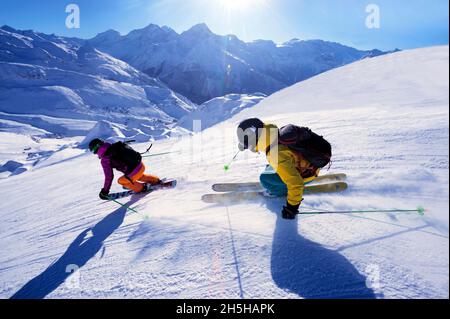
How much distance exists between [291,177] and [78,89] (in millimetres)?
132120

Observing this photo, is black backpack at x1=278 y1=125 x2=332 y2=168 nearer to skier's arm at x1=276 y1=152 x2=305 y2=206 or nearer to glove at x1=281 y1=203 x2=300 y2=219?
skier's arm at x1=276 y1=152 x2=305 y2=206

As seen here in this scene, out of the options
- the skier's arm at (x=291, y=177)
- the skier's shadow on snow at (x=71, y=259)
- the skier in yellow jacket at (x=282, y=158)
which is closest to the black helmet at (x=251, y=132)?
the skier in yellow jacket at (x=282, y=158)

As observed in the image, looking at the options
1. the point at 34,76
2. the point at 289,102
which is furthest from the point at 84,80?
the point at 289,102

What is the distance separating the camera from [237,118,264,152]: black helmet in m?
3.13

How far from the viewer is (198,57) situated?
19200 cm

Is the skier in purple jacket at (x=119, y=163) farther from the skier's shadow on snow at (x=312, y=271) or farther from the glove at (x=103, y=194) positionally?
the skier's shadow on snow at (x=312, y=271)

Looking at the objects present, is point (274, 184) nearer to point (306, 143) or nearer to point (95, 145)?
point (306, 143)

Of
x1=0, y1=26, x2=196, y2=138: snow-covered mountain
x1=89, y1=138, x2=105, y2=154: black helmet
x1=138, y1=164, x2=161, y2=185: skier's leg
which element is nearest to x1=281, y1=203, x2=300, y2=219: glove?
x1=138, y1=164, x2=161, y2=185: skier's leg

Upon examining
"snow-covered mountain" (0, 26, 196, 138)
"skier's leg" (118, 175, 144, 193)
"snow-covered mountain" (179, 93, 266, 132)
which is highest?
"snow-covered mountain" (0, 26, 196, 138)

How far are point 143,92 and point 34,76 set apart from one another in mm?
44446

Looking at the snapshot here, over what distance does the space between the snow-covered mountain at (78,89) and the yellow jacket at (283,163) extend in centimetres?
7101

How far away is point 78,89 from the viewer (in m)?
116

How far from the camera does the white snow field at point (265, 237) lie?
2.14 m

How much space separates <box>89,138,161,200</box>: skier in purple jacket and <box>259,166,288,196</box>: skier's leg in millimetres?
2659
